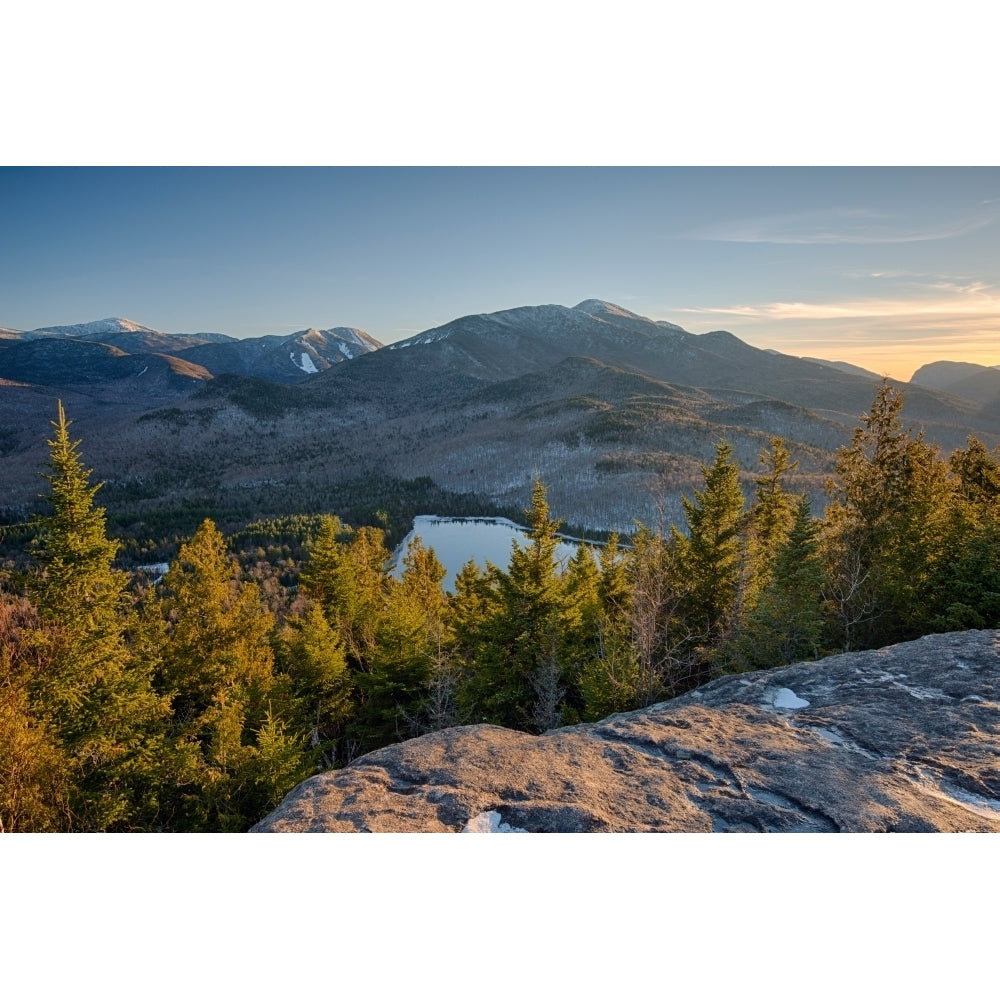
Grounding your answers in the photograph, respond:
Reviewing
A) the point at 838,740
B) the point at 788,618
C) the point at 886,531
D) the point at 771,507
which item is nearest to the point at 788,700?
the point at 838,740

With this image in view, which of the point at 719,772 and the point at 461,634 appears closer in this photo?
the point at 719,772

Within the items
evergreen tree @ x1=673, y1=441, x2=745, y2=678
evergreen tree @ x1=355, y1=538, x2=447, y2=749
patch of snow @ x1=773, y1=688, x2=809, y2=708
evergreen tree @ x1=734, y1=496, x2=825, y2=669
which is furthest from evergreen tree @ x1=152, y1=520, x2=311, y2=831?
evergreen tree @ x1=673, y1=441, x2=745, y2=678

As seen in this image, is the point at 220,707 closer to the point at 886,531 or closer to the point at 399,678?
the point at 399,678

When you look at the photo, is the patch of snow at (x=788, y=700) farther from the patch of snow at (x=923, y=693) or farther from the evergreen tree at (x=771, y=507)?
the evergreen tree at (x=771, y=507)

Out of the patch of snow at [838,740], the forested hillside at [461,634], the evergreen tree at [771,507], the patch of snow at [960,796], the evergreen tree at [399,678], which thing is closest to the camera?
the patch of snow at [960,796]

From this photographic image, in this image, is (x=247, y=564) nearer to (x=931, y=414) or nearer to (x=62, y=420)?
(x=62, y=420)

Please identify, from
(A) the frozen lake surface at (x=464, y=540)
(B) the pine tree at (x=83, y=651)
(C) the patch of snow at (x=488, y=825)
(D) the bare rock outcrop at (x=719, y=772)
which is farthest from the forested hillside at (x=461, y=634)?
(A) the frozen lake surface at (x=464, y=540)
